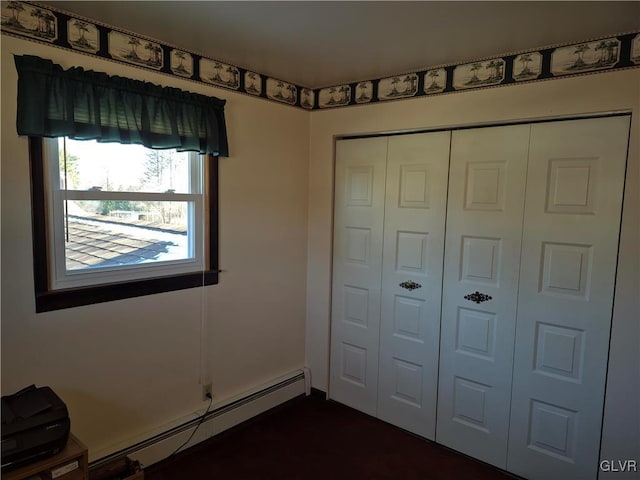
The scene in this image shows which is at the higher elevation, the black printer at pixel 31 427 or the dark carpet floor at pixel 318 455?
the black printer at pixel 31 427

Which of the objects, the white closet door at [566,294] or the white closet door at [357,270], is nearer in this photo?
the white closet door at [566,294]

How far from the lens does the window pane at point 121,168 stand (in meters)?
2.02

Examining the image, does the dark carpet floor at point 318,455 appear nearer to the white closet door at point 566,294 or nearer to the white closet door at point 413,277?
the white closet door at point 413,277

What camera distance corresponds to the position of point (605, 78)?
79.8 inches

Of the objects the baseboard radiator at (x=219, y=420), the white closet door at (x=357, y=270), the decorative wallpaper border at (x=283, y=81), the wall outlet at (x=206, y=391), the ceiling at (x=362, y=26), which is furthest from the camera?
the white closet door at (x=357, y=270)

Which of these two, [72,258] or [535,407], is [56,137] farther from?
[535,407]

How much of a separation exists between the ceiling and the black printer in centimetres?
170

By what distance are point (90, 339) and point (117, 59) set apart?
142 centimetres

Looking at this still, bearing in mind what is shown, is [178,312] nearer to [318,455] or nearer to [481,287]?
[318,455]

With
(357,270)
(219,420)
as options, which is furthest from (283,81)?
(219,420)

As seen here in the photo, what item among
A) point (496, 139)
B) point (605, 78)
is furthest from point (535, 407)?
point (605, 78)

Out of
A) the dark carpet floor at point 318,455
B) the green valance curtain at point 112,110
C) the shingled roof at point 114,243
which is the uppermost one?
the green valance curtain at point 112,110

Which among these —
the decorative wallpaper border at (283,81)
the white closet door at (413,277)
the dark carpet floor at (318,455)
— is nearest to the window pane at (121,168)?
the decorative wallpaper border at (283,81)

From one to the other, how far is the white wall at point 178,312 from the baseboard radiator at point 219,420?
58mm
